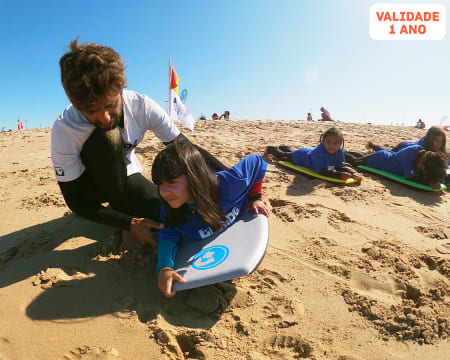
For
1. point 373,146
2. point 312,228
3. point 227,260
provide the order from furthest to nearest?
1. point 373,146
2. point 312,228
3. point 227,260

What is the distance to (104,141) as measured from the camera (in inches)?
70.8

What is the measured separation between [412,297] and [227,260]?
1.13 metres

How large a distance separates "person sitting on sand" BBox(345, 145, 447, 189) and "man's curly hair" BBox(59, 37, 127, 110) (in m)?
3.96

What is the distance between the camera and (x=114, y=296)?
1.55 meters

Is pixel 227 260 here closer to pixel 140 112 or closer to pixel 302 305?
pixel 302 305

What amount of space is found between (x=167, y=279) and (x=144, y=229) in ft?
1.72

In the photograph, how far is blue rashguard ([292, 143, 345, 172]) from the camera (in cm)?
386

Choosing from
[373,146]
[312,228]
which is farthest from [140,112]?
[373,146]

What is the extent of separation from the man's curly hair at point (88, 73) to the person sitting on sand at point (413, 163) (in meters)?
3.96

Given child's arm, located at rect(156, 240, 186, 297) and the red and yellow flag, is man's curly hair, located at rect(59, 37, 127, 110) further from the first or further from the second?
the red and yellow flag

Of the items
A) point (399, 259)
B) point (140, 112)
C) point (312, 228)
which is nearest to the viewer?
point (399, 259)

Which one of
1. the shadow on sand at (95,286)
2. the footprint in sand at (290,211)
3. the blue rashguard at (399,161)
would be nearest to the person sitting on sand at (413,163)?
the blue rashguard at (399,161)

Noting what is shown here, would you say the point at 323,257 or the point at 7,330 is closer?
the point at 7,330

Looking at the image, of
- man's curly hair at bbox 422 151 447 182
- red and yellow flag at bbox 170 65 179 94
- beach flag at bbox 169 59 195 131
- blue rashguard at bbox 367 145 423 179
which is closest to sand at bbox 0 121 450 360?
man's curly hair at bbox 422 151 447 182
